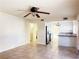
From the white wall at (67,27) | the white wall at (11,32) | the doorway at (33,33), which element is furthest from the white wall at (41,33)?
the white wall at (67,27)

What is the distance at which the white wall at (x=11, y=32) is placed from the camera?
23.9 ft

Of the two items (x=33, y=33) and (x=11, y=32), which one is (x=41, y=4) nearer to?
(x=11, y=32)

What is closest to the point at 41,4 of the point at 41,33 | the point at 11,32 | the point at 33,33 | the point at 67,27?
the point at 11,32

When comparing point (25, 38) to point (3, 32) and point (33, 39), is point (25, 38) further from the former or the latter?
point (3, 32)

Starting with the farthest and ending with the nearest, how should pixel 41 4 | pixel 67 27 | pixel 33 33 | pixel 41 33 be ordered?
pixel 33 33
pixel 67 27
pixel 41 33
pixel 41 4

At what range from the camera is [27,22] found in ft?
36.4

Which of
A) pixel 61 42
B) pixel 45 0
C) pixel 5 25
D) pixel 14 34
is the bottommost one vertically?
pixel 61 42

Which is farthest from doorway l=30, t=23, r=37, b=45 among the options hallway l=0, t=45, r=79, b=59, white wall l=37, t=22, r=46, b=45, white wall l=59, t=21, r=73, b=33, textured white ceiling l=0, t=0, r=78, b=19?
textured white ceiling l=0, t=0, r=78, b=19

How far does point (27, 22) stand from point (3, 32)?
3.98 meters

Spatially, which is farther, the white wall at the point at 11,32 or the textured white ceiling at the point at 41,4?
the white wall at the point at 11,32

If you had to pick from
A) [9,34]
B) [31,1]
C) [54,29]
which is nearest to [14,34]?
[9,34]

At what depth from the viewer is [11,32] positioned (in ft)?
27.1

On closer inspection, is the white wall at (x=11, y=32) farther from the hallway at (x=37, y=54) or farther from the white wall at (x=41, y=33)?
the white wall at (x=41, y=33)

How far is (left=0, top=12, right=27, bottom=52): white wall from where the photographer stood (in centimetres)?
729
